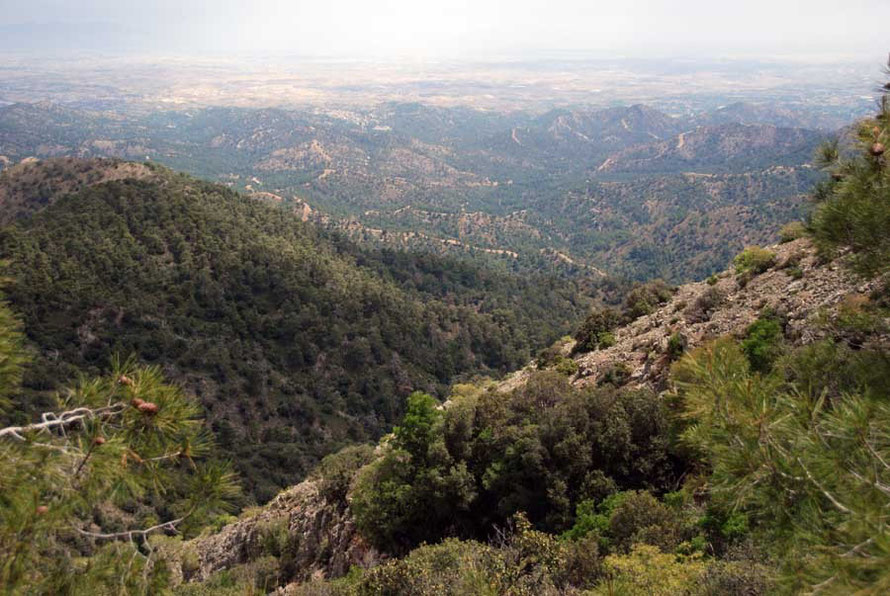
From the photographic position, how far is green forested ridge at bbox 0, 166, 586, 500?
139 feet

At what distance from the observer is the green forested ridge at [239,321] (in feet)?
139

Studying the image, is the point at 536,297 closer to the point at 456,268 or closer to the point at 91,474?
the point at 456,268

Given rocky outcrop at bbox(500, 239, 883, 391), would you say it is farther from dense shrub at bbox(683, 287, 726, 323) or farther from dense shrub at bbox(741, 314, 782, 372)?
dense shrub at bbox(741, 314, 782, 372)

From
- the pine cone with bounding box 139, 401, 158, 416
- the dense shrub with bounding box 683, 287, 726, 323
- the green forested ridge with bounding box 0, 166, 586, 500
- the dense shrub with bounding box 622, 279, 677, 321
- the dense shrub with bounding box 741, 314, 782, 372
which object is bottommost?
the green forested ridge with bounding box 0, 166, 586, 500

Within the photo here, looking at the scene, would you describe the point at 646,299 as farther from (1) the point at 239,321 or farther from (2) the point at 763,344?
(1) the point at 239,321

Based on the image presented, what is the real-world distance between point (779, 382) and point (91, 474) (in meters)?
5.65

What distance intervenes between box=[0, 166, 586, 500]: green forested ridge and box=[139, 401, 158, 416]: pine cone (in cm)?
3761

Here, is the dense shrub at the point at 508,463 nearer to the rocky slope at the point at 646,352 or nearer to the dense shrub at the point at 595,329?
the rocky slope at the point at 646,352

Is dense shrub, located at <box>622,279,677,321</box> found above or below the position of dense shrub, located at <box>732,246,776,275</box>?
below

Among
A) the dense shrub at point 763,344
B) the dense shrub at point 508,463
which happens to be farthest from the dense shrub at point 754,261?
the dense shrub at point 508,463

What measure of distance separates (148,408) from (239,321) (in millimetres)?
50952

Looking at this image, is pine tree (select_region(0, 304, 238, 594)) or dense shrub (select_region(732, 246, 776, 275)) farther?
dense shrub (select_region(732, 246, 776, 275))

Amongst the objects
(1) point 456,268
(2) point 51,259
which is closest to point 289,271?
(2) point 51,259

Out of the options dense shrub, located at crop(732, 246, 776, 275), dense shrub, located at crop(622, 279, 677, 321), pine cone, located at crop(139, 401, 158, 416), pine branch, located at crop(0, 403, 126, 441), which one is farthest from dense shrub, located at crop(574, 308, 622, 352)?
pine branch, located at crop(0, 403, 126, 441)
